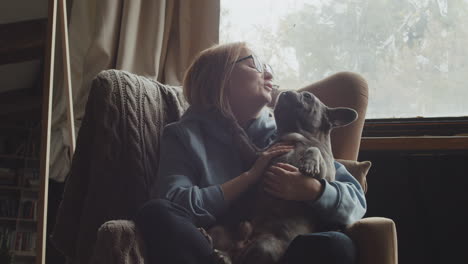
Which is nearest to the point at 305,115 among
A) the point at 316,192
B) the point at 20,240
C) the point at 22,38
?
the point at 316,192

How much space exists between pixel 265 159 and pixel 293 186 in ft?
0.38

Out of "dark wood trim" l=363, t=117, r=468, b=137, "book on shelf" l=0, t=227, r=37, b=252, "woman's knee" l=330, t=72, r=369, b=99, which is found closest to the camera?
"woman's knee" l=330, t=72, r=369, b=99

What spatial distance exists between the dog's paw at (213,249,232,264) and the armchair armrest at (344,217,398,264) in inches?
12.1

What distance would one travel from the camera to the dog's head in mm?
1217

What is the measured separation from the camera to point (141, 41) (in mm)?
2352

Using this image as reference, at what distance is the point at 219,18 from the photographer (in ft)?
7.40

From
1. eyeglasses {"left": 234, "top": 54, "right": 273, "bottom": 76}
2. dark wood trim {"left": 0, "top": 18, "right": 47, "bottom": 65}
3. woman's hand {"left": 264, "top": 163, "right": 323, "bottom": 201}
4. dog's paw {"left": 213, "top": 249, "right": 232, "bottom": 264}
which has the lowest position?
dark wood trim {"left": 0, "top": 18, "right": 47, "bottom": 65}

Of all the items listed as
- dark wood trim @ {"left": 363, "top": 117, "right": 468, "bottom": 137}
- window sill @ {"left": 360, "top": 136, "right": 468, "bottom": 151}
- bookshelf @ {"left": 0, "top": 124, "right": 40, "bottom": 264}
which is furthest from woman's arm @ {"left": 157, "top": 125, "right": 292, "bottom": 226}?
bookshelf @ {"left": 0, "top": 124, "right": 40, "bottom": 264}

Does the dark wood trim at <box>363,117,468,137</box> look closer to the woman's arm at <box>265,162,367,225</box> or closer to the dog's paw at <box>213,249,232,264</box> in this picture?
the woman's arm at <box>265,162,367,225</box>

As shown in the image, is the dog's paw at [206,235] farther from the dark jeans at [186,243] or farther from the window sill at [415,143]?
the window sill at [415,143]

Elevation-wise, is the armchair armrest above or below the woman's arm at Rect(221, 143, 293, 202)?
below

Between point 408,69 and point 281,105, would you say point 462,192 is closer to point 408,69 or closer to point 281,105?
point 408,69

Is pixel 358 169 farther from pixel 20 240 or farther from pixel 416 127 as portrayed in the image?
pixel 20 240

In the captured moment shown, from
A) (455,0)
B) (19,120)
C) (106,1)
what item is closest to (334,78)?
(455,0)
